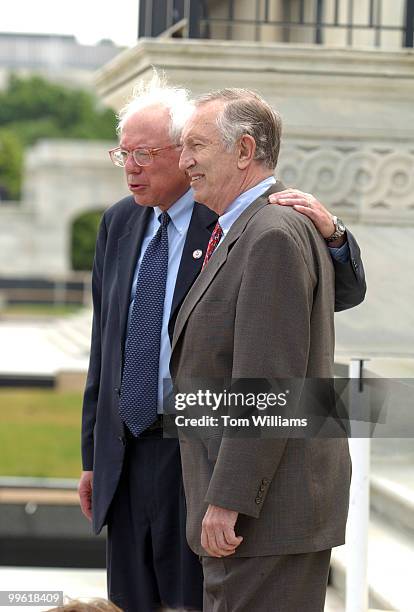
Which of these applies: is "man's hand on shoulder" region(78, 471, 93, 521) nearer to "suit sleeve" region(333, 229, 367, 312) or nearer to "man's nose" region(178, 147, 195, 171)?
"suit sleeve" region(333, 229, 367, 312)

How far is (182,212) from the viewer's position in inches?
122

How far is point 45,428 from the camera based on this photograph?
50.6ft

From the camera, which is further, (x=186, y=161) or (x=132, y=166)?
(x=132, y=166)

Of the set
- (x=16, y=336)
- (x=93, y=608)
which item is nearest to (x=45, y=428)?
(x=16, y=336)

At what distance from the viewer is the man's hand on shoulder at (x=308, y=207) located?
97.6 inches

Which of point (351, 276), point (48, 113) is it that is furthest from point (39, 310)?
point (48, 113)

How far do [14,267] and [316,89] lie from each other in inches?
1739

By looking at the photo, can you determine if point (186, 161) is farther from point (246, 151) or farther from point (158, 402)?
point (158, 402)

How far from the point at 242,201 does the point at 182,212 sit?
600 mm

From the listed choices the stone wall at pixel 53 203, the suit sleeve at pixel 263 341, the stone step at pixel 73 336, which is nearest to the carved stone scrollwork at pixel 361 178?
the suit sleeve at pixel 263 341

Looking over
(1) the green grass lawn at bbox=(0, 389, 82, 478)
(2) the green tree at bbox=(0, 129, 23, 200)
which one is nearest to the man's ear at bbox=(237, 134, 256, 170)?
(1) the green grass lawn at bbox=(0, 389, 82, 478)

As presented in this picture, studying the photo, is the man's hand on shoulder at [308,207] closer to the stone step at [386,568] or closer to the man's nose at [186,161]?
the man's nose at [186,161]

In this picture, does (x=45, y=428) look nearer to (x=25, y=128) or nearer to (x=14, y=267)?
(x=14, y=267)

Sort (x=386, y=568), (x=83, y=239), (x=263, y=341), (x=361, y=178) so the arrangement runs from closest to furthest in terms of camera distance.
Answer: (x=263, y=341) < (x=386, y=568) < (x=361, y=178) < (x=83, y=239)
